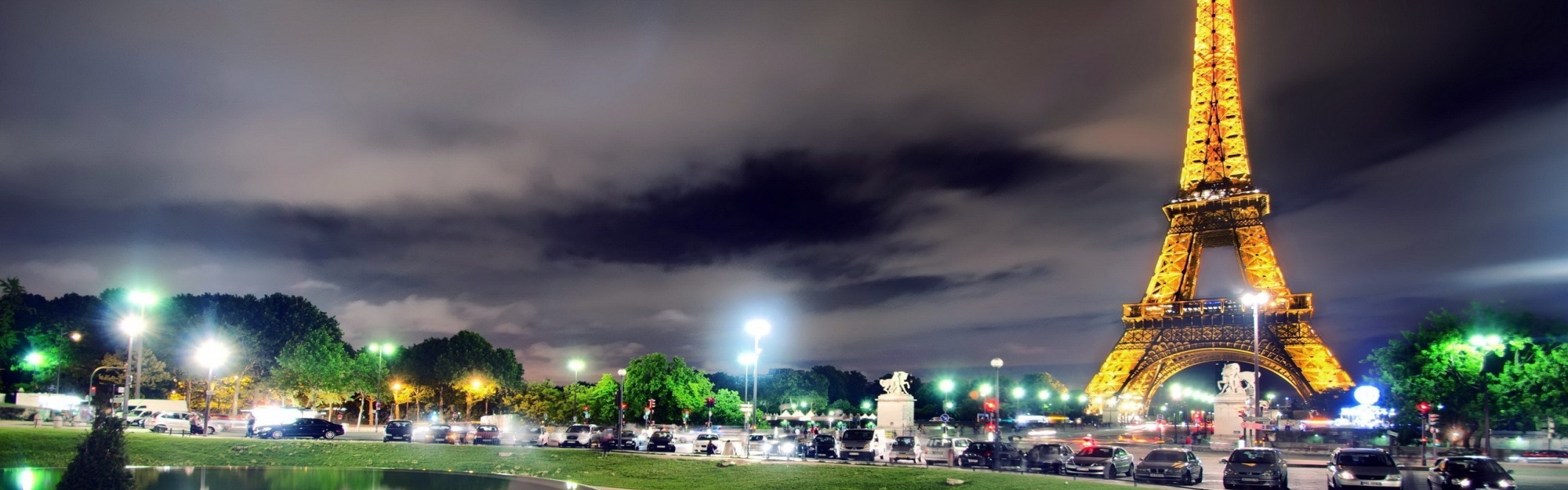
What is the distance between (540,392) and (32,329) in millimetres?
51900

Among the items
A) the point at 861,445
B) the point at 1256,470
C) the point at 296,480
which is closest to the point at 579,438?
the point at 861,445

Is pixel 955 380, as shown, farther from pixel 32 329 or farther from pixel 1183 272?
pixel 32 329

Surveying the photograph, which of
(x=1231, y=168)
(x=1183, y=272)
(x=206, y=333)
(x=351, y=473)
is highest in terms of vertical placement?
(x=1231, y=168)

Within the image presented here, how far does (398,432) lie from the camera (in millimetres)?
58469

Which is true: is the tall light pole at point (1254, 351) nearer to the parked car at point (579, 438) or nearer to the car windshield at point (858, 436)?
the car windshield at point (858, 436)

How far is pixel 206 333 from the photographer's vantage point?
9238 cm

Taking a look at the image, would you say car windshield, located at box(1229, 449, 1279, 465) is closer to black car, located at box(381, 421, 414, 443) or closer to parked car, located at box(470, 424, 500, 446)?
parked car, located at box(470, 424, 500, 446)

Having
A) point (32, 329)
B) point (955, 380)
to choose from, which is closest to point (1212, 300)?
point (955, 380)

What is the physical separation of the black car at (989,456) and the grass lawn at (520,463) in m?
5.42

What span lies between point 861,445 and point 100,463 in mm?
30226

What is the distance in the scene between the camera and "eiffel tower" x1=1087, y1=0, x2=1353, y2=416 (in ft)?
278

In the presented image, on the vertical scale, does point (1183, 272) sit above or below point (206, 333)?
above

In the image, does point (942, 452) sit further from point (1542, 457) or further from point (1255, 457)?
point (1542, 457)

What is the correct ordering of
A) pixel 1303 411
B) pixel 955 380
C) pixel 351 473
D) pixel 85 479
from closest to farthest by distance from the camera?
pixel 85 479 < pixel 351 473 < pixel 1303 411 < pixel 955 380
